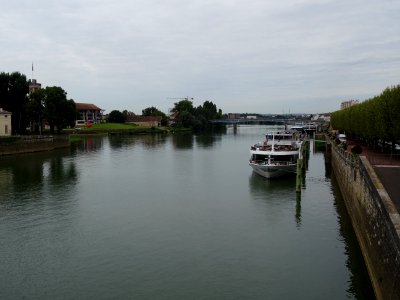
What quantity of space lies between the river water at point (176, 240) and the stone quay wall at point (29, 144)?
25.4 m

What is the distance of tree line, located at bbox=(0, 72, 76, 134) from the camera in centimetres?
8475

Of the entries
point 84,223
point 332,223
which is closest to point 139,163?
point 84,223

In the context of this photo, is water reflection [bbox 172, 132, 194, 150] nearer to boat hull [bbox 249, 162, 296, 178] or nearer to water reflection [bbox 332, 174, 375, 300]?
boat hull [bbox 249, 162, 296, 178]

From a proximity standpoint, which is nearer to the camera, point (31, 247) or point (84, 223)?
point (31, 247)

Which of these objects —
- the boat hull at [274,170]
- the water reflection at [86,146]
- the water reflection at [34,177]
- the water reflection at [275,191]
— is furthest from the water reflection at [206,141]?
the water reflection at [275,191]

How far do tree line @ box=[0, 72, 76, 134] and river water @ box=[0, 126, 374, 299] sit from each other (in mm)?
46685

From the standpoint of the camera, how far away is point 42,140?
76938mm

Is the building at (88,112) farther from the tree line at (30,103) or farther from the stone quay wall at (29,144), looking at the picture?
the stone quay wall at (29,144)

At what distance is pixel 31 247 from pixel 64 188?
1790cm

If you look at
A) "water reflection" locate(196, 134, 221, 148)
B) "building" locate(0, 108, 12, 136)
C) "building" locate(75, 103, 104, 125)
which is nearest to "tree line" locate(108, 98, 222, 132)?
"building" locate(75, 103, 104, 125)

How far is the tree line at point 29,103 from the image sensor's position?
84.8 m

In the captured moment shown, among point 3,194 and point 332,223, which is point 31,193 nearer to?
point 3,194

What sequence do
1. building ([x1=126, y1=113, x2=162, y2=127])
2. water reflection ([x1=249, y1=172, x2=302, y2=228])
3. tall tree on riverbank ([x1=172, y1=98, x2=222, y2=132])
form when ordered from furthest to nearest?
building ([x1=126, y1=113, x2=162, y2=127])
tall tree on riverbank ([x1=172, y1=98, x2=222, y2=132])
water reflection ([x1=249, y1=172, x2=302, y2=228])

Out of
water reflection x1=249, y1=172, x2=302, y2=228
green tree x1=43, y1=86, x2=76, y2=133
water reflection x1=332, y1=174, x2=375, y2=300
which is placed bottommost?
water reflection x1=332, y1=174, x2=375, y2=300
